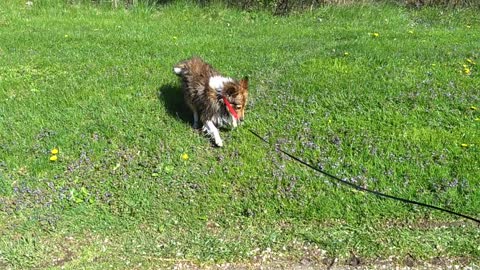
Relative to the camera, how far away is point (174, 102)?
651cm

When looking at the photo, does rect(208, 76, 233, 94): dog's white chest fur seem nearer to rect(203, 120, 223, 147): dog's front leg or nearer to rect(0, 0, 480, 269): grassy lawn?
rect(203, 120, 223, 147): dog's front leg

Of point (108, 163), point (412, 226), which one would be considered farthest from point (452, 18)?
point (108, 163)

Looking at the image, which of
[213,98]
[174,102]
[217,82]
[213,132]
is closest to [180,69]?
[174,102]

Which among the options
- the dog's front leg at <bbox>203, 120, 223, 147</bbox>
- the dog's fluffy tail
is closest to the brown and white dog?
the dog's front leg at <bbox>203, 120, 223, 147</bbox>

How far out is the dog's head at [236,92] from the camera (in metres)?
5.33

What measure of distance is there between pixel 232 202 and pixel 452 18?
8.43 metres

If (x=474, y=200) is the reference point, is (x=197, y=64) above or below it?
above

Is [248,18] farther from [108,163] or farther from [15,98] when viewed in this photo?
[108,163]

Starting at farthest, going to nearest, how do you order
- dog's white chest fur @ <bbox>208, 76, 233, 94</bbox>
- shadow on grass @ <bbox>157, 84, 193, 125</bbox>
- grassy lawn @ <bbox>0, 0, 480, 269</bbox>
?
shadow on grass @ <bbox>157, 84, 193, 125</bbox> < dog's white chest fur @ <bbox>208, 76, 233, 94</bbox> < grassy lawn @ <bbox>0, 0, 480, 269</bbox>

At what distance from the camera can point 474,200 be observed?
15.5 ft

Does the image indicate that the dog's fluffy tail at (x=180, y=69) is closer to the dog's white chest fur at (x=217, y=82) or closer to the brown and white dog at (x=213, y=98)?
the brown and white dog at (x=213, y=98)

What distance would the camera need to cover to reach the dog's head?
533 cm

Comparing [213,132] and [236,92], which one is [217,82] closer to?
[236,92]

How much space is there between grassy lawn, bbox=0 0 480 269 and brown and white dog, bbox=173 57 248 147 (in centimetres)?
22
